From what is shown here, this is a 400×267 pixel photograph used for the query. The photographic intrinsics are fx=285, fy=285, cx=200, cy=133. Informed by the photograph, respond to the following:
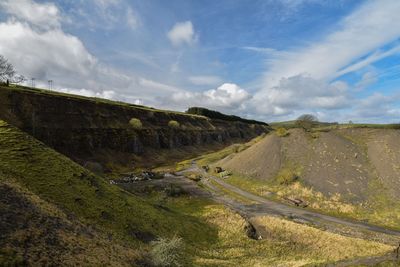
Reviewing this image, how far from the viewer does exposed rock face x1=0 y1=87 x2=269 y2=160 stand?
8206cm

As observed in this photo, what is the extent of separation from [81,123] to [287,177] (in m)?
69.1

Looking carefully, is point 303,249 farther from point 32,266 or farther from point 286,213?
point 32,266

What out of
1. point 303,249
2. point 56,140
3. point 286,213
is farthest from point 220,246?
point 56,140

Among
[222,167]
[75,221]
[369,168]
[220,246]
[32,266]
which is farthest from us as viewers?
[222,167]

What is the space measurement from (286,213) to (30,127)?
71248 millimetres

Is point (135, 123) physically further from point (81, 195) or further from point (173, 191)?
point (81, 195)

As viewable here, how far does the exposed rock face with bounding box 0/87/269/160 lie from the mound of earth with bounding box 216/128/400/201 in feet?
147

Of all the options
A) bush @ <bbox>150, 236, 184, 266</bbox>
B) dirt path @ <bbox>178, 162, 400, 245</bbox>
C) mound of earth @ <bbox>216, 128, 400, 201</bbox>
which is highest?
mound of earth @ <bbox>216, 128, 400, 201</bbox>

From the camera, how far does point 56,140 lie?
279 feet

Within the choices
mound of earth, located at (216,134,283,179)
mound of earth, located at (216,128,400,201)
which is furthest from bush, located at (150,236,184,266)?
mound of earth, located at (216,134,283,179)

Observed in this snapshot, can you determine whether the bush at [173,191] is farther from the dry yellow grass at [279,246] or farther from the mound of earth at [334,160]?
the mound of earth at [334,160]

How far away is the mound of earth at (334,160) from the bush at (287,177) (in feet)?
4.94

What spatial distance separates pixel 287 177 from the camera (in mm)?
65375

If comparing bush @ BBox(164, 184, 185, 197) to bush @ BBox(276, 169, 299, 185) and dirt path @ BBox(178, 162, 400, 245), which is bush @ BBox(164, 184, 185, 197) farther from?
bush @ BBox(276, 169, 299, 185)
